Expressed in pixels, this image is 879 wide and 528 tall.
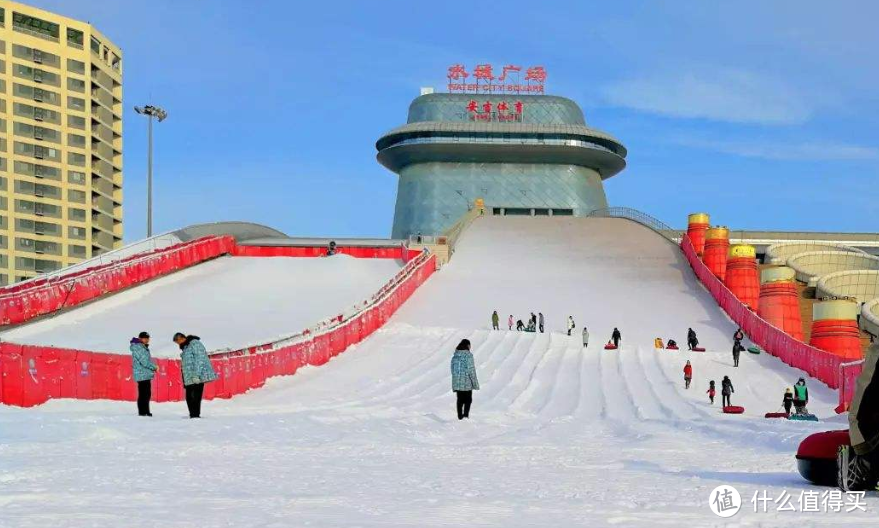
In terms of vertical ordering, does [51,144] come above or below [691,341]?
above

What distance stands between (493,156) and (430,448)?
84412 millimetres

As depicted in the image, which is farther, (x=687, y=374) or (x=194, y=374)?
(x=687, y=374)

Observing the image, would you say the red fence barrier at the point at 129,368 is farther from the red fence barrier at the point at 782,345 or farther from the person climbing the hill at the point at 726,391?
the red fence barrier at the point at 782,345

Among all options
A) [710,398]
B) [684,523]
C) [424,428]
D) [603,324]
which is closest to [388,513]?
[684,523]

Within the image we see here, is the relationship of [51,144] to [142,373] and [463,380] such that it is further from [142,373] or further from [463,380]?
[142,373]

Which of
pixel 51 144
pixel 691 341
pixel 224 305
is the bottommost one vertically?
pixel 691 341

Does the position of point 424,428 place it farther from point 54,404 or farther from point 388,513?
point 388,513

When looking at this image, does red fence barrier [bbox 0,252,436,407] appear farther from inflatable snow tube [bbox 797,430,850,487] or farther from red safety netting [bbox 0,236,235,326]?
inflatable snow tube [bbox 797,430,850,487]

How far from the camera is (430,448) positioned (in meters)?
13.1

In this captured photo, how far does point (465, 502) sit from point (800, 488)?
8.16 ft

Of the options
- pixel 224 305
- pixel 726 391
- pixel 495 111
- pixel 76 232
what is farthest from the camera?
pixel 495 111

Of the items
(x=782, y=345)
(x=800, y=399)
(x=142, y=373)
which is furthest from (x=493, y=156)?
(x=142, y=373)

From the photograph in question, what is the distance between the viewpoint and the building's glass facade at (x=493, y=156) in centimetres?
9462

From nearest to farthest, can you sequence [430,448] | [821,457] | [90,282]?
[821,457]
[430,448]
[90,282]
